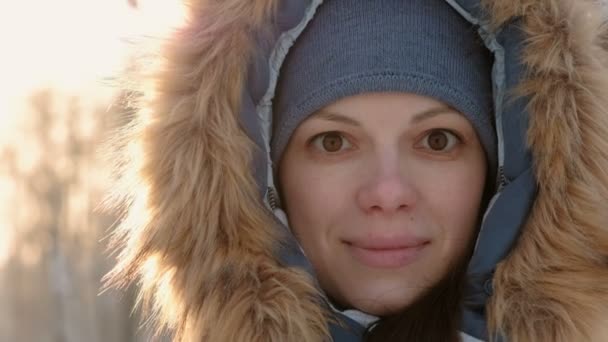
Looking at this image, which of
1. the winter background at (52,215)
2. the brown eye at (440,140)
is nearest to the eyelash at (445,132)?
the brown eye at (440,140)

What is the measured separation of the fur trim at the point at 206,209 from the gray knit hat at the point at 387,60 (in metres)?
0.11

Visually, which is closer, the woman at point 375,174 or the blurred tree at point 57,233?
the woman at point 375,174

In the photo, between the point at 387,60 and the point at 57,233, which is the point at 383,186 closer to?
the point at 387,60

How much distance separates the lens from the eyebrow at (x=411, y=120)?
59.6 inches

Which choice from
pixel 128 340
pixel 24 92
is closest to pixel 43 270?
pixel 128 340

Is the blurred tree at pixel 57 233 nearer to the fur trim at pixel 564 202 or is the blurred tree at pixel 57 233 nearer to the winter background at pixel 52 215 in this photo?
the winter background at pixel 52 215

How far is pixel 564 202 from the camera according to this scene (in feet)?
4.57

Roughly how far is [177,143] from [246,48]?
0.71ft

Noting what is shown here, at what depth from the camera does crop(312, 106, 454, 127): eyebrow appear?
4.97 ft

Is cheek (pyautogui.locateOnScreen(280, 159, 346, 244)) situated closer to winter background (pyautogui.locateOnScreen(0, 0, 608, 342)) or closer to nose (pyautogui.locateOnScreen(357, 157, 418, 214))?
nose (pyautogui.locateOnScreen(357, 157, 418, 214))

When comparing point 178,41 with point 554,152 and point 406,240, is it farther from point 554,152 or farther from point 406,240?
point 554,152

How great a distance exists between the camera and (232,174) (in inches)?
58.9

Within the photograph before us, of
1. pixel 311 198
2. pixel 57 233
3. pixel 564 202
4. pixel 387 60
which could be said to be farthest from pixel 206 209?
Answer: pixel 57 233

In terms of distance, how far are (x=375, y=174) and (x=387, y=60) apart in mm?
204
